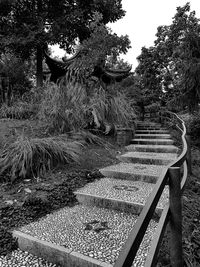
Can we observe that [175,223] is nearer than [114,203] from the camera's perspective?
Yes

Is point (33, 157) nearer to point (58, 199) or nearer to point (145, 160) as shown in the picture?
Answer: point (58, 199)

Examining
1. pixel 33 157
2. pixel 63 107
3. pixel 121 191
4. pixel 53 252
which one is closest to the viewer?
pixel 53 252

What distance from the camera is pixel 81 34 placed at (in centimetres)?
1084

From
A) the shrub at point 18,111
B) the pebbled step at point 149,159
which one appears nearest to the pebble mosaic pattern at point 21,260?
the pebbled step at point 149,159

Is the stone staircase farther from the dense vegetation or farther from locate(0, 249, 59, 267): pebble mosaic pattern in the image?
the dense vegetation

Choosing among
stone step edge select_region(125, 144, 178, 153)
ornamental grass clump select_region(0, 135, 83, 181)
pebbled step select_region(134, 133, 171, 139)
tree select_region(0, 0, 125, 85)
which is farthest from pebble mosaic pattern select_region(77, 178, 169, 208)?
tree select_region(0, 0, 125, 85)

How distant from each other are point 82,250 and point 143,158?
252 cm

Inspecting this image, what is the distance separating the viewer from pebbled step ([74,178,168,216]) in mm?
2162

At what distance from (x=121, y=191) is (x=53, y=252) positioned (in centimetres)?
116

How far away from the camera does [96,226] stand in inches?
75.8

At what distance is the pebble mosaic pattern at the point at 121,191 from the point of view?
7.44 ft

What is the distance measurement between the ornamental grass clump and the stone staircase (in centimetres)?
66

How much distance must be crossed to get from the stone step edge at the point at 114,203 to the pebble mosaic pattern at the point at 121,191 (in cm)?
5

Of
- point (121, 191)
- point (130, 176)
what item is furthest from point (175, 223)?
point (130, 176)
